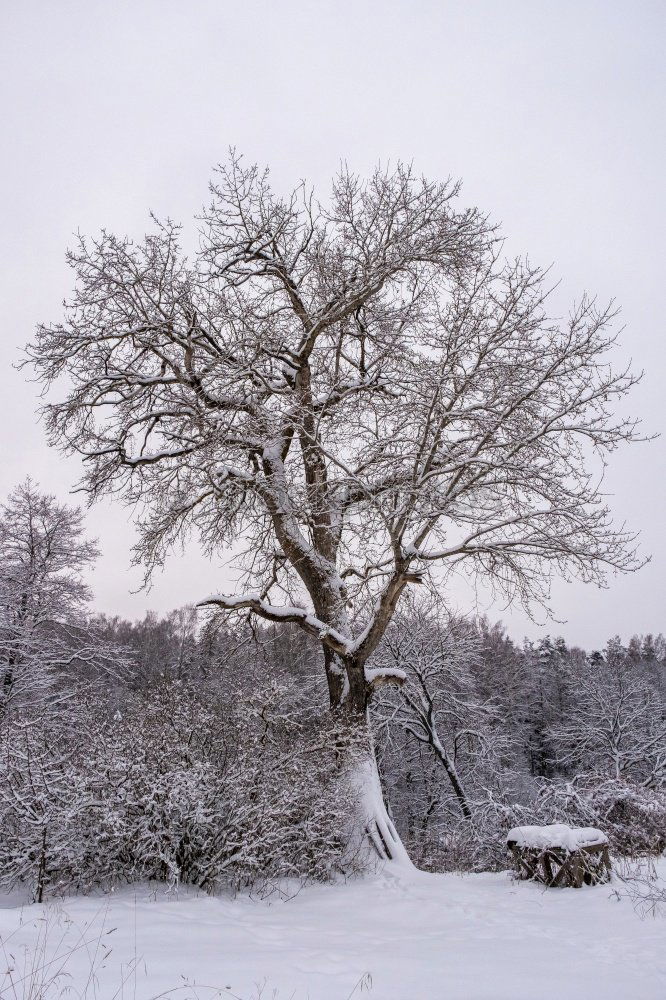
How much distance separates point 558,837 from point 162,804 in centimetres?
437

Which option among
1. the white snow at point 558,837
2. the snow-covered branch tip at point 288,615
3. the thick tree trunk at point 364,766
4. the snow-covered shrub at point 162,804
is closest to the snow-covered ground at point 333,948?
the snow-covered shrub at point 162,804

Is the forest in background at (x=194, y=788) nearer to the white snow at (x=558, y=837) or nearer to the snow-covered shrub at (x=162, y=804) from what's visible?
the snow-covered shrub at (x=162, y=804)

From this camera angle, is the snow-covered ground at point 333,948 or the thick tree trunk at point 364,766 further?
the thick tree trunk at point 364,766

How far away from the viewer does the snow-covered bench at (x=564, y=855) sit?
21.2 feet

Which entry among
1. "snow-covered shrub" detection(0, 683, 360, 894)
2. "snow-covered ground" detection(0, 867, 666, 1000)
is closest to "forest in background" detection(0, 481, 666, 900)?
"snow-covered shrub" detection(0, 683, 360, 894)

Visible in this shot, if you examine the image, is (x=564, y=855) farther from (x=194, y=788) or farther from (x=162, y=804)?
(x=162, y=804)

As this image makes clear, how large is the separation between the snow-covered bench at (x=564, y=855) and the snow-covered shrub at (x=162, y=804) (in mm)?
2304

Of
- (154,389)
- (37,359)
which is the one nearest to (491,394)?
(154,389)

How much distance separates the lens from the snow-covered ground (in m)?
3.05

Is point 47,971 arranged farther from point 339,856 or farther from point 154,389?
point 154,389

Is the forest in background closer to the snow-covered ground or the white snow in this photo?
the snow-covered ground

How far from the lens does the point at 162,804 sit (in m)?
5.39

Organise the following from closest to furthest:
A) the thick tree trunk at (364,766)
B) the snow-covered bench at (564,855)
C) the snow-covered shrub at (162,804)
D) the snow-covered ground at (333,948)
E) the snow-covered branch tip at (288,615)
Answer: the snow-covered ground at (333,948) → the snow-covered shrub at (162,804) → the snow-covered bench at (564,855) → the thick tree trunk at (364,766) → the snow-covered branch tip at (288,615)

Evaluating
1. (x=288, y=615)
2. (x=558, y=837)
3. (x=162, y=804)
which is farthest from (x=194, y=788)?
(x=558, y=837)
